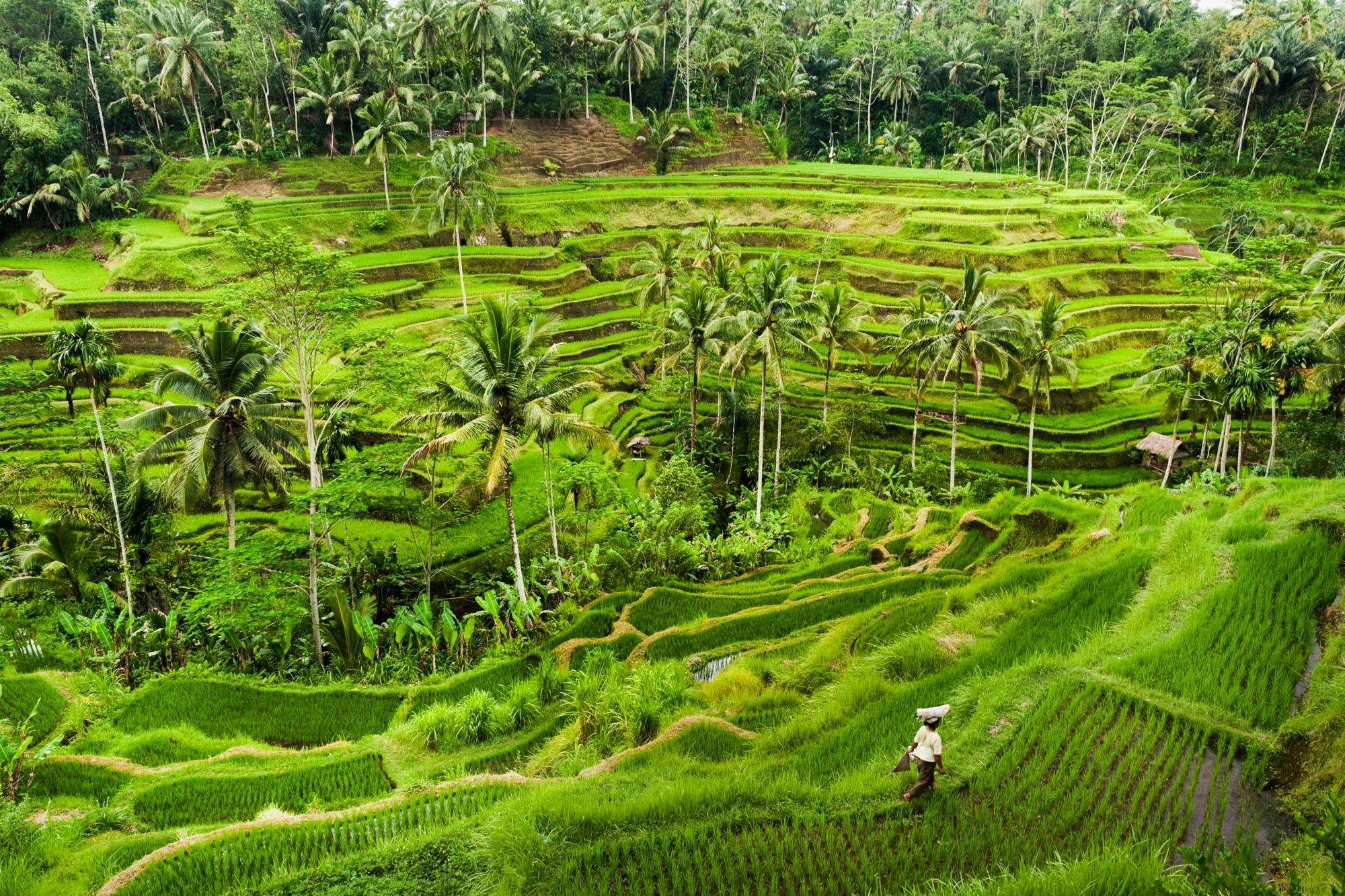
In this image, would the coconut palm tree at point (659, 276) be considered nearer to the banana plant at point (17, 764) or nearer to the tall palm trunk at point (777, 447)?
the tall palm trunk at point (777, 447)

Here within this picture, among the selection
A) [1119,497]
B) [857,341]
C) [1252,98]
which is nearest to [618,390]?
[857,341]

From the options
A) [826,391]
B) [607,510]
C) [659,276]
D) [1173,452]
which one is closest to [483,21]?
[659,276]

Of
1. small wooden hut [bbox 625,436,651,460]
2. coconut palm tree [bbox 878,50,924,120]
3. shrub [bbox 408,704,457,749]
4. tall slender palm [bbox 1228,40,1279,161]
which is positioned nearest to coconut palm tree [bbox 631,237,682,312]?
small wooden hut [bbox 625,436,651,460]

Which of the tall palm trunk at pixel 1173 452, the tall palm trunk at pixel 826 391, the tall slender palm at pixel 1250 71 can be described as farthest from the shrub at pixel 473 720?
the tall slender palm at pixel 1250 71

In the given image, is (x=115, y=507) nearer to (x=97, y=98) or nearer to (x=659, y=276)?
(x=659, y=276)

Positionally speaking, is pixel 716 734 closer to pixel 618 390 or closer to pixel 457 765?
pixel 457 765

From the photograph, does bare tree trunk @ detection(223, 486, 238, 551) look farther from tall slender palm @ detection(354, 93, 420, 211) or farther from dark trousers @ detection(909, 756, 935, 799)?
tall slender palm @ detection(354, 93, 420, 211)
